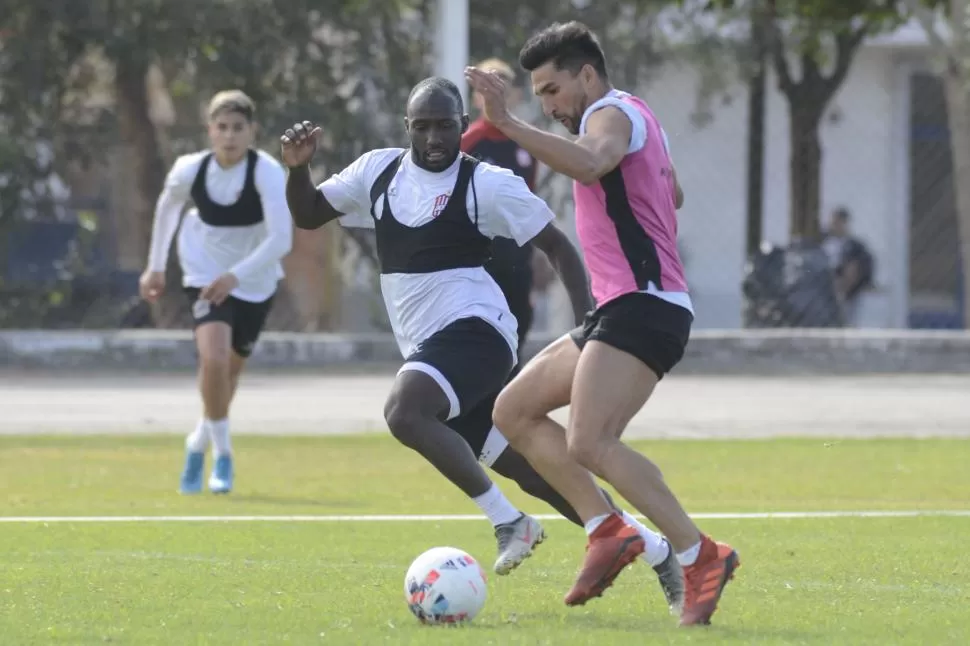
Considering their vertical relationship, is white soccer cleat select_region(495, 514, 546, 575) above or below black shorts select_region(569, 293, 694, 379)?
below

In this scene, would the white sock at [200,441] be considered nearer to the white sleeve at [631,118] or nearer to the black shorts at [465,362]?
the black shorts at [465,362]

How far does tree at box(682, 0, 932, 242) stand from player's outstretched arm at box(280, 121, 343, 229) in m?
12.4

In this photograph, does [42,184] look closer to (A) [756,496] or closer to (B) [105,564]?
(A) [756,496]

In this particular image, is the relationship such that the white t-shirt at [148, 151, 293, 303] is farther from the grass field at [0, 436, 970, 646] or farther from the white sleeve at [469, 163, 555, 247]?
the white sleeve at [469, 163, 555, 247]

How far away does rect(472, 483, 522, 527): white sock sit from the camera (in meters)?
6.79

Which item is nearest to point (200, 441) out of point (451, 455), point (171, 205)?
point (171, 205)

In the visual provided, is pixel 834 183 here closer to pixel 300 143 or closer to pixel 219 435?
pixel 219 435

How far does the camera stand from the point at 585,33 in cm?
638

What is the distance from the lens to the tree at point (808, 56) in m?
19.8

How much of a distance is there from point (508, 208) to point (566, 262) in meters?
0.30

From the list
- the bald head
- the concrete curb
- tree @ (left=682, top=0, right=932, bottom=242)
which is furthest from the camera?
tree @ (left=682, top=0, right=932, bottom=242)

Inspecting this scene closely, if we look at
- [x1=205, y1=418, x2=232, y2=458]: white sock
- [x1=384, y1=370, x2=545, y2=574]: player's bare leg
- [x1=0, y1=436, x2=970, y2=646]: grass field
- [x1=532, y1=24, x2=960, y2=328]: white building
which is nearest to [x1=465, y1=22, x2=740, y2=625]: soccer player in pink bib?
[x1=0, y1=436, x2=970, y2=646]: grass field

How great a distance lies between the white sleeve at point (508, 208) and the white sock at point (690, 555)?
1418 millimetres

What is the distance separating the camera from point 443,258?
23.3 feet
